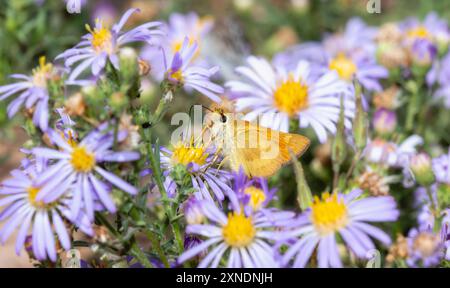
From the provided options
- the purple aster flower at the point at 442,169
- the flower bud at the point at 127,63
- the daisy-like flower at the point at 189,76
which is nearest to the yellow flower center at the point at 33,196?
the flower bud at the point at 127,63

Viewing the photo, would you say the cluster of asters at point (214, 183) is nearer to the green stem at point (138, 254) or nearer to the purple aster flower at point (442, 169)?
the purple aster flower at point (442, 169)

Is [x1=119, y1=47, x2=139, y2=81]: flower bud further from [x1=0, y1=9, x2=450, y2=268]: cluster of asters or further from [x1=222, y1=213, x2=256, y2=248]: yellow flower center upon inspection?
[x1=222, y1=213, x2=256, y2=248]: yellow flower center

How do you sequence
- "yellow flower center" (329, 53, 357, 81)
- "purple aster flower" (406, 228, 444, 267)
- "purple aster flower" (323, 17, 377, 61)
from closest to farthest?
1. "purple aster flower" (406, 228, 444, 267)
2. "yellow flower center" (329, 53, 357, 81)
3. "purple aster flower" (323, 17, 377, 61)

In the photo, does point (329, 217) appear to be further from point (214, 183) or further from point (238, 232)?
point (214, 183)

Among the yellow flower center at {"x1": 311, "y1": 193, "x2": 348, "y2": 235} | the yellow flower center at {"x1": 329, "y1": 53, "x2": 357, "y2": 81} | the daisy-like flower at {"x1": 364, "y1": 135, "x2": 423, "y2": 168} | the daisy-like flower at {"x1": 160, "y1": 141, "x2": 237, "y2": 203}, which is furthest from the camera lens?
the yellow flower center at {"x1": 329, "y1": 53, "x2": 357, "y2": 81}

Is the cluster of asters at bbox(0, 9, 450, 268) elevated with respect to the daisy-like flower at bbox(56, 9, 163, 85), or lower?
lower

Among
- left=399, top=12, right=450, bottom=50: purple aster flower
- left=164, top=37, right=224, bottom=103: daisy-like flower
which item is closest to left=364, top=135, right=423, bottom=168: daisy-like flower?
left=399, top=12, right=450, bottom=50: purple aster flower
